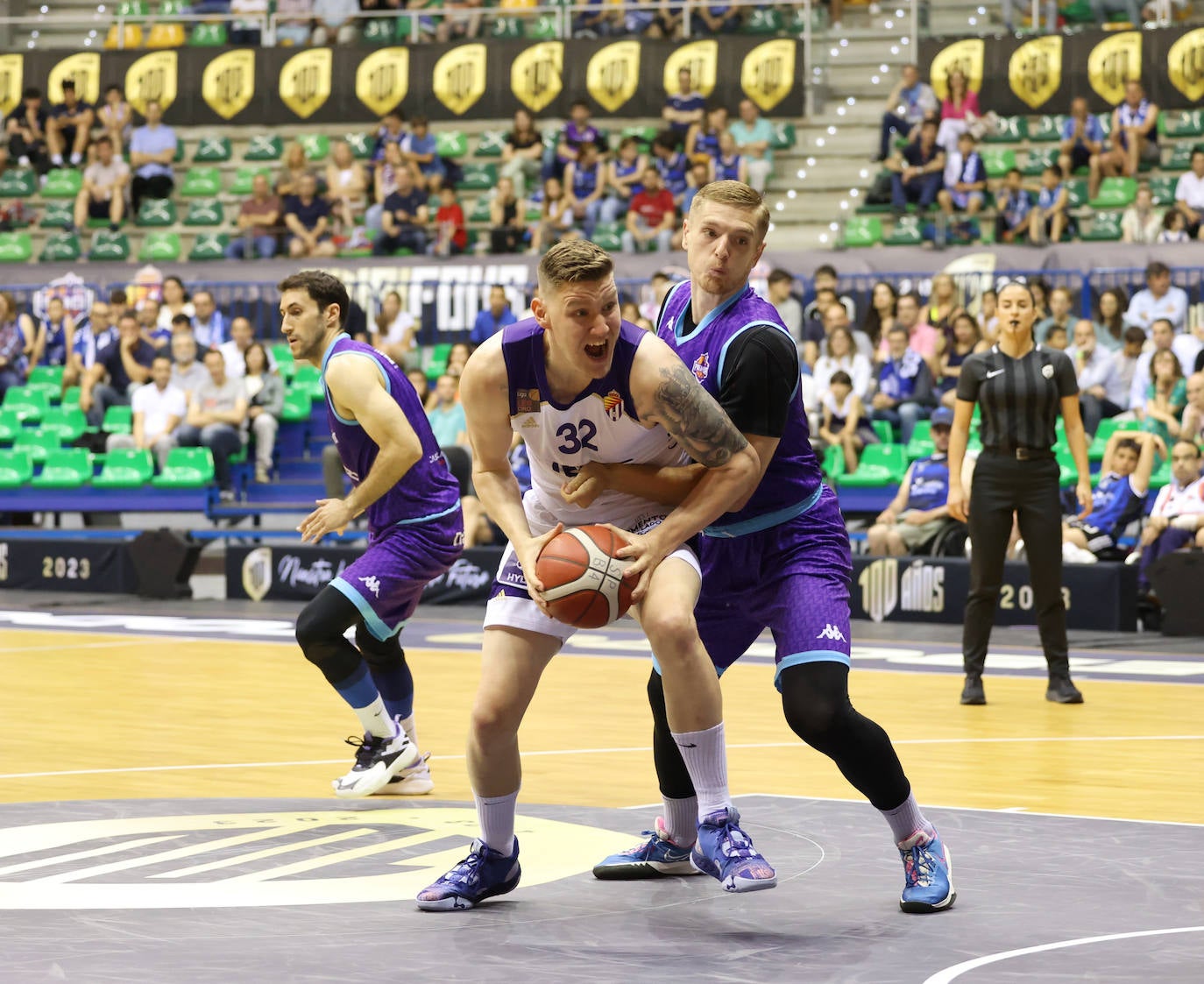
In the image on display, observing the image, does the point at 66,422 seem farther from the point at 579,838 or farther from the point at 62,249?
the point at 579,838

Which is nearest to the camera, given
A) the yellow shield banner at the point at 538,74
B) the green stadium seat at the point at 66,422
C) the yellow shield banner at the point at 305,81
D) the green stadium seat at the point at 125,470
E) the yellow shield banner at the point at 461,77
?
the green stadium seat at the point at 125,470

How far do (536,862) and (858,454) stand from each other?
1021 centimetres

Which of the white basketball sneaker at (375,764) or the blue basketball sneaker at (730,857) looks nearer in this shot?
the blue basketball sneaker at (730,857)

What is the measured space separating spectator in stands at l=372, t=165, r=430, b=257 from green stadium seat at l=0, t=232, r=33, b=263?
4.55 meters

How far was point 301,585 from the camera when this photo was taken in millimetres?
15602

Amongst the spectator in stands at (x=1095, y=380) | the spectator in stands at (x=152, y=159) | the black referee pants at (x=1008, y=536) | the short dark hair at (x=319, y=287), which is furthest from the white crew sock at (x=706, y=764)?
the spectator in stands at (x=152, y=159)

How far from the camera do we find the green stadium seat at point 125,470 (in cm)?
1731

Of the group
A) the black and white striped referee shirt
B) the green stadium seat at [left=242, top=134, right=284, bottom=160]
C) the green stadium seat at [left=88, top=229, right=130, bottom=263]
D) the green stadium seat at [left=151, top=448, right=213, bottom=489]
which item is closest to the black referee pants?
the black and white striped referee shirt

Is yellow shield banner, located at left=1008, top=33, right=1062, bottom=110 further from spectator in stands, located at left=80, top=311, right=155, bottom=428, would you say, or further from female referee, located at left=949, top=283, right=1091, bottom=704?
female referee, located at left=949, top=283, right=1091, bottom=704

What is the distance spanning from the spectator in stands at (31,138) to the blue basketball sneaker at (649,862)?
1992cm

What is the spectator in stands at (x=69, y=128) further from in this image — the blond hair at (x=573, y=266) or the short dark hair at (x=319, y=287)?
the blond hair at (x=573, y=266)

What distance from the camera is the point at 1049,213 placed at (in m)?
18.0

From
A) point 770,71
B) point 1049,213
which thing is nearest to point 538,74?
point 770,71

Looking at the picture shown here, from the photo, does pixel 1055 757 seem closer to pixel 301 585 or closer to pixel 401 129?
pixel 301 585
